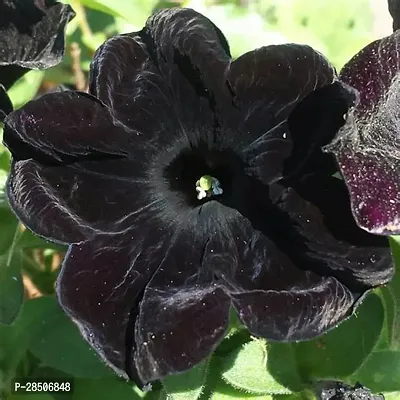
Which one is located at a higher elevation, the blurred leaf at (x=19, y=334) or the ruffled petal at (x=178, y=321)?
the blurred leaf at (x=19, y=334)

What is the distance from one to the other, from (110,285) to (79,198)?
81 millimetres

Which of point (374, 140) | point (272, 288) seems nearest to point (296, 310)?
point (272, 288)

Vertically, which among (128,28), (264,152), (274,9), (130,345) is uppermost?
(274,9)

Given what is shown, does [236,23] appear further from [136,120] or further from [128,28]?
[136,120]

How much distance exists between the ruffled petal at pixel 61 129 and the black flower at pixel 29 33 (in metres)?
0.16

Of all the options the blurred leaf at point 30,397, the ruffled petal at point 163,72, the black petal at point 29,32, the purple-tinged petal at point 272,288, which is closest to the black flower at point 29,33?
the black petal at point 29,32

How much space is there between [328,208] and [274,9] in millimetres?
867

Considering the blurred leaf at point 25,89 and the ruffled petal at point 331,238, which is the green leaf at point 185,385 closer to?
the ruffled petal at point 331,238

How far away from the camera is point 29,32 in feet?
2.77

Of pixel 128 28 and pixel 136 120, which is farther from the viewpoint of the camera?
pixel 128 28

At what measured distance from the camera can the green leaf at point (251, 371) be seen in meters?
0.79

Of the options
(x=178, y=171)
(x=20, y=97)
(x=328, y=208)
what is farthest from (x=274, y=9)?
(x=328, y=208)

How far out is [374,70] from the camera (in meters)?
0.62

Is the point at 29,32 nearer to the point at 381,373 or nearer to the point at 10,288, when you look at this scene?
the point at 10,288
